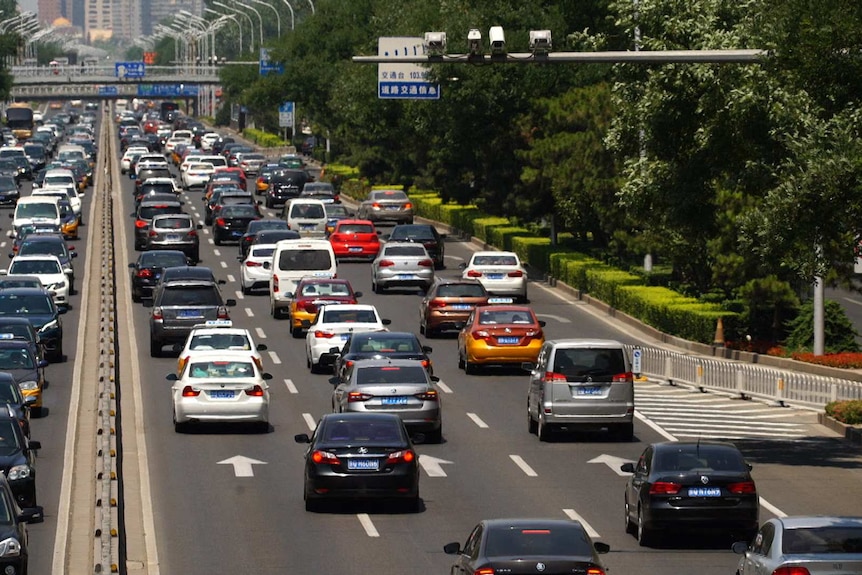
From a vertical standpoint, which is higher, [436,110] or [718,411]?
[436,110]

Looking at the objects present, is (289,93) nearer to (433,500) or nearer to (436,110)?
(436,110)

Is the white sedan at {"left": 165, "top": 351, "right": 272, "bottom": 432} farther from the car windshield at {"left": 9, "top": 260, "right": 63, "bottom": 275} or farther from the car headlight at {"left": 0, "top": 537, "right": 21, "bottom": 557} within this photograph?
the car windshield at {"left": 9, "top": 260, "right": 63, "bottom": 275}

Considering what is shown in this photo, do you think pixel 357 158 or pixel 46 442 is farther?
pixel 357 158

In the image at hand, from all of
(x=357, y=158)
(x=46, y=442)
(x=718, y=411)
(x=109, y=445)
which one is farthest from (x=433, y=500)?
(x=357, y=158)

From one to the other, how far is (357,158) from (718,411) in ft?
209

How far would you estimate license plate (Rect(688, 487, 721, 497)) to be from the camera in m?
22.0

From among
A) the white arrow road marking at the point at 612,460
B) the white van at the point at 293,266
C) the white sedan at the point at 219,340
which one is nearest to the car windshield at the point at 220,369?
the white sedan at the point at 219,340

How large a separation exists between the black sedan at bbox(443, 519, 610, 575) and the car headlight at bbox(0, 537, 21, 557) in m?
4.42

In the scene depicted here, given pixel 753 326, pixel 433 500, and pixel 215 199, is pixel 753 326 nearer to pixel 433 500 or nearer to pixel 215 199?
pixel 433 500

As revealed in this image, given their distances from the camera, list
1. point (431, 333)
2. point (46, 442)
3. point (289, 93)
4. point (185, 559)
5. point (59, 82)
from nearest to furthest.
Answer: point (185, 559) → point (46, 442) → point (431, 333) → point (289, 93) → point (59, 82)

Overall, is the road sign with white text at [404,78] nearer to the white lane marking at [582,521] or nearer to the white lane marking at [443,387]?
the white lane marking at [443,387]

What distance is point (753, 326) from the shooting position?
48.8 meters

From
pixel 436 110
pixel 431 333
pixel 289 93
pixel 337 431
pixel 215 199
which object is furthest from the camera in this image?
pixel 289 93

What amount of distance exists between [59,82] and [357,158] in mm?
106052
